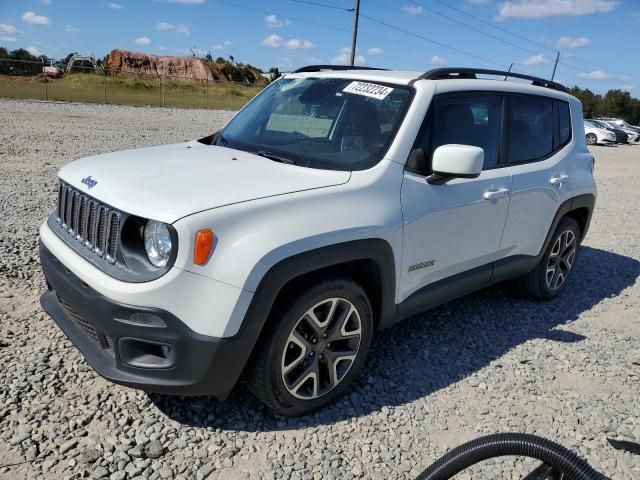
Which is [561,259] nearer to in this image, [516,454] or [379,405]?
[379,405]

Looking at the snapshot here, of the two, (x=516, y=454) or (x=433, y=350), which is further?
(x=433, y=350)

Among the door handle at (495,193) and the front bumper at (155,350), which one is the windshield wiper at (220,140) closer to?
the front bumper at (155,350)

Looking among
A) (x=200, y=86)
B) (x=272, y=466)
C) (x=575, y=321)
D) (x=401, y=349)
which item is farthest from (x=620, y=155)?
(x=200, y=86)

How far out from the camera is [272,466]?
2588mm

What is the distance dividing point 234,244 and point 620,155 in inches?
1001

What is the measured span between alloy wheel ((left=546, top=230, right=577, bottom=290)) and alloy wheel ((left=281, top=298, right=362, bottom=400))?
2.56 meters

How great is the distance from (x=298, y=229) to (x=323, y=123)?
125 cm

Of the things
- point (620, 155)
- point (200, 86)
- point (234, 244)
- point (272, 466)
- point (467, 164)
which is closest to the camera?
point (234, 244)

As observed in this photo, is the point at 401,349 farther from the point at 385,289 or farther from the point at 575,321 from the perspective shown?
the point at 575,321

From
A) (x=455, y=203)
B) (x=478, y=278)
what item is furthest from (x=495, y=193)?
(x=478, y=278)

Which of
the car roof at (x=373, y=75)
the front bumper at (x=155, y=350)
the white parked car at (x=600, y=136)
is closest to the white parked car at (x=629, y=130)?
the white parked car at (x=600, y=136)

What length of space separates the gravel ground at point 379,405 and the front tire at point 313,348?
6.5 inches

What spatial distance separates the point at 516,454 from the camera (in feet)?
6.15

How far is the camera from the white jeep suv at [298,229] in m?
2.40
